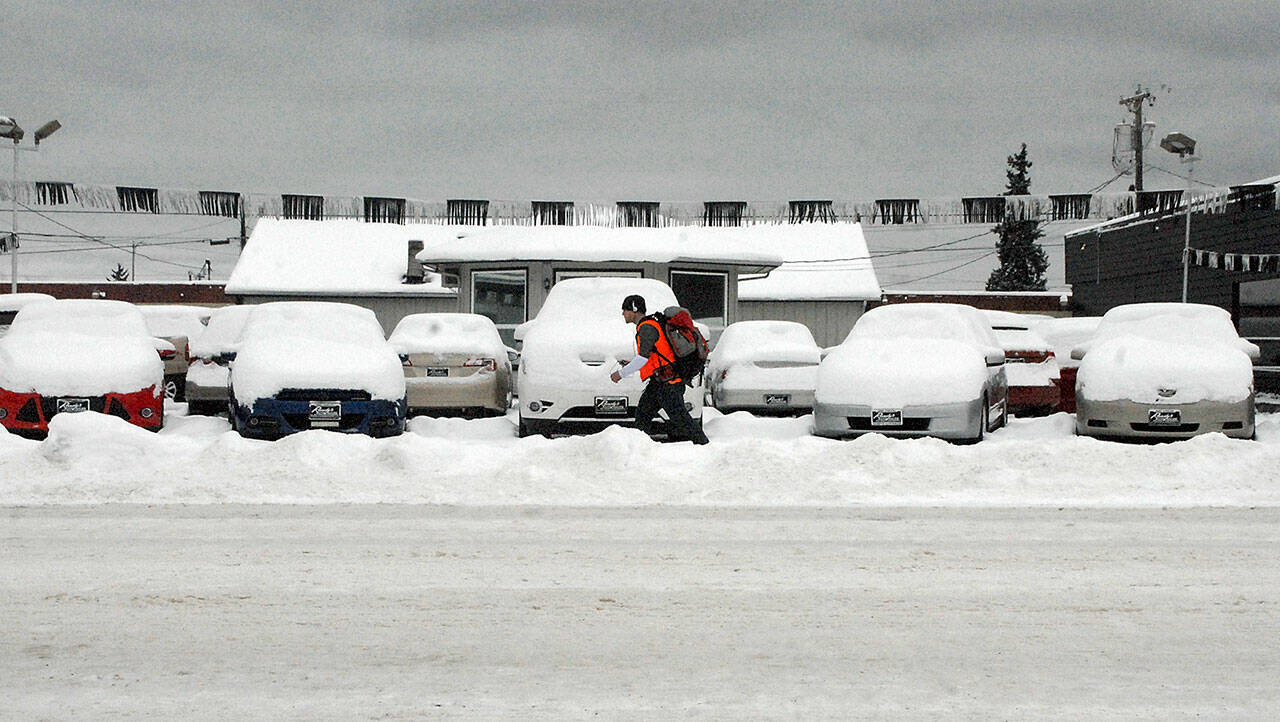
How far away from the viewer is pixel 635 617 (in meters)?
4.92

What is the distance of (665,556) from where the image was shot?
247 inches

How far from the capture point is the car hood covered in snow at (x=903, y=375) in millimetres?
11680

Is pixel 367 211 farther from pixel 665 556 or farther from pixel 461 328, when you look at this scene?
pixel 665 556

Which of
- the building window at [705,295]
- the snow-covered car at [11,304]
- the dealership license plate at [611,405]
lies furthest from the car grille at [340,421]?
the building window at [705,295]

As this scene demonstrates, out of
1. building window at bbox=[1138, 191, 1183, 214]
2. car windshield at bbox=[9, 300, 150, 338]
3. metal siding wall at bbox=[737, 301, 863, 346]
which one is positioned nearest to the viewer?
car windshield at bbox=[9, 300, 150, 338]

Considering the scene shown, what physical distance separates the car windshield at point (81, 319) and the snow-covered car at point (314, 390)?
2.80 meters

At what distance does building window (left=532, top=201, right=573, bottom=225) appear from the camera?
3532cm

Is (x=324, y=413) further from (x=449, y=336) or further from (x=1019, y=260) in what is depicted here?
(x=1019, y=260)

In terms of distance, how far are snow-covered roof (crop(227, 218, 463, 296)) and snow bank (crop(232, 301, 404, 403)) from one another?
73.9ft

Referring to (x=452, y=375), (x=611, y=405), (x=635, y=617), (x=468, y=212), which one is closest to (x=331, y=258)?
(x=468, y=212)

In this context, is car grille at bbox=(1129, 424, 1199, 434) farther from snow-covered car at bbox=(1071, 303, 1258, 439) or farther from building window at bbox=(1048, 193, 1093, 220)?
building window at bbox=(1048, 193, 1093, 220)

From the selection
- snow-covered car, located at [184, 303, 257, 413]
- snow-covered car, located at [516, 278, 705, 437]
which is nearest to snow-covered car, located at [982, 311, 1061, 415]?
snow-covered car, located at [516, 278, 705, 437]

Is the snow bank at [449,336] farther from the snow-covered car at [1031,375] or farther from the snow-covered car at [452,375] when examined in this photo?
the snow-covered car at [1031,375]

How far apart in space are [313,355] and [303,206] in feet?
77.5
